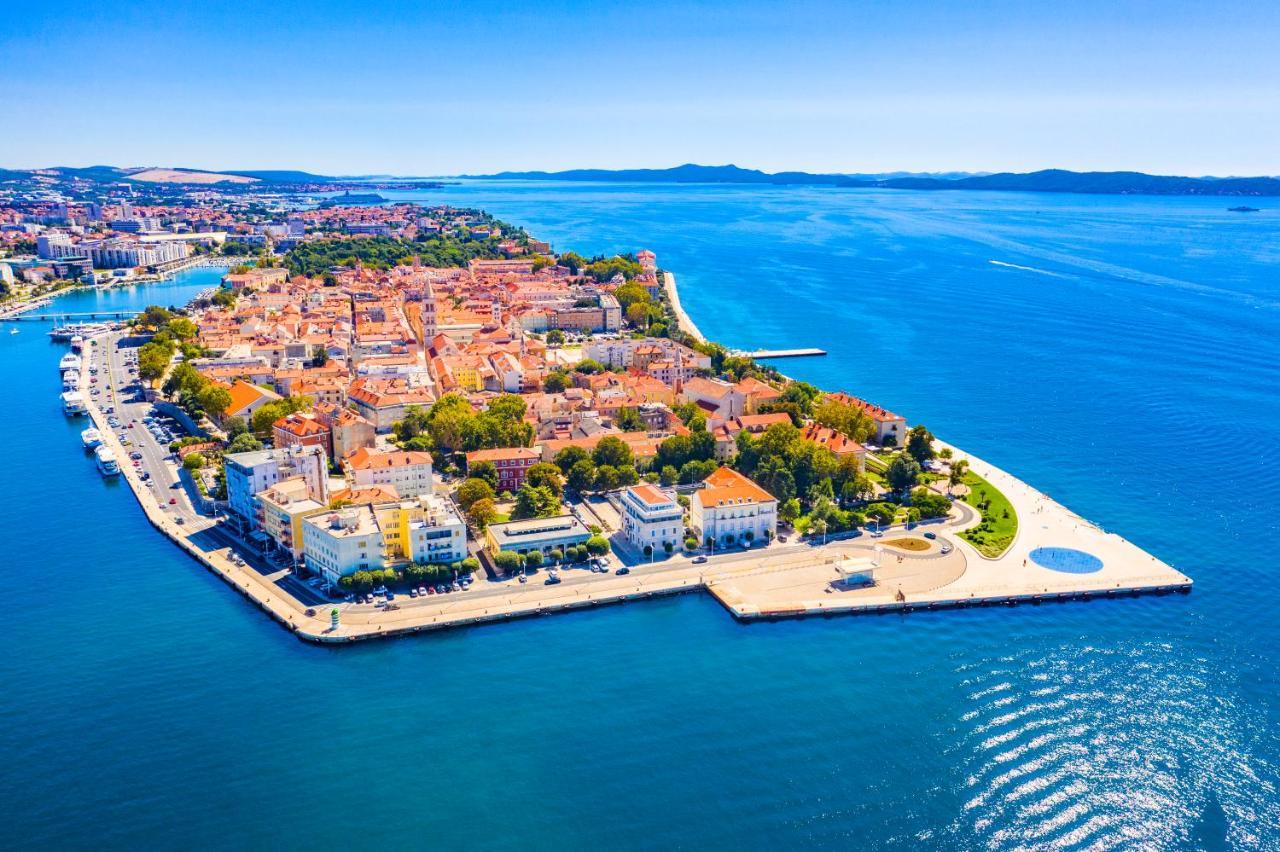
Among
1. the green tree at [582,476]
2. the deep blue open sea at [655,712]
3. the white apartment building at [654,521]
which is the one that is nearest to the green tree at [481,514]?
the green tree at [582,476]

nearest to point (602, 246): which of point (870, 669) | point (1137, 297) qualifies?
point (1137, 297)

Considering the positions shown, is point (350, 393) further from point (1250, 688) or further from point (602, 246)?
point (602, 246)

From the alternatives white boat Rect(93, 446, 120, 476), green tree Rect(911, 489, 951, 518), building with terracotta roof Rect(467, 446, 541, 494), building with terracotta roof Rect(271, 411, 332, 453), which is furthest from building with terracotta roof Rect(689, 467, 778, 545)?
white boat Rect(93, 446, 120, 476)

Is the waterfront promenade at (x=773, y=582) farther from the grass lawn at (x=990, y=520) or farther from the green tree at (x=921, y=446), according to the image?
the green tree at (x=921, y=446)

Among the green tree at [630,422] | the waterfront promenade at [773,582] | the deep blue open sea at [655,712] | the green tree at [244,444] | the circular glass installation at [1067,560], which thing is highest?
the green tree at [630,422]

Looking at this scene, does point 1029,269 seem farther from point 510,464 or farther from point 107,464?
point 107,464
